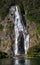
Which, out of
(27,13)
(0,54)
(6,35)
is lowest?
(0,54)

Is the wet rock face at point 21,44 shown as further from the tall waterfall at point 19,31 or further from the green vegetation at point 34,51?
the green vegetation at point 34,51

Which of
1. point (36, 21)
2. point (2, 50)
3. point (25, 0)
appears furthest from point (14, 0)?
point (2, 50)

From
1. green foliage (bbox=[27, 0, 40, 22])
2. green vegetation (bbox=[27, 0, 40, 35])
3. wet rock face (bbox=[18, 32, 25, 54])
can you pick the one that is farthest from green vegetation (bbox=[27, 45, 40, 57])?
green foliage (bbox=[27, 0, 40, 22])

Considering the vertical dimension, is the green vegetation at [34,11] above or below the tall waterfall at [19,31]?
above

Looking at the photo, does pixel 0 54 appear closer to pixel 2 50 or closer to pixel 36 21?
pixel 2 50

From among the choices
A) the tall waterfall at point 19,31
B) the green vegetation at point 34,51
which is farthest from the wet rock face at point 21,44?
the green vegetation at point 34,51

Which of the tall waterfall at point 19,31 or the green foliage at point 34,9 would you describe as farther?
the green foliage at point 34,9

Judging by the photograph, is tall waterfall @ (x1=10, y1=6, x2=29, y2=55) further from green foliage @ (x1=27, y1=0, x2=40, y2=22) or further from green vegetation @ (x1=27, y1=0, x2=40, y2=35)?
green foliage @ (x1=27, y1=0, x2=40, y2=22)

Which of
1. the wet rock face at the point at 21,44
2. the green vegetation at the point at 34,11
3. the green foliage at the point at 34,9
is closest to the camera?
the wet rock face at the point at 21,44

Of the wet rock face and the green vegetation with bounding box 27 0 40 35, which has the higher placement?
the green vegetation with bounding box 27 0 40 35

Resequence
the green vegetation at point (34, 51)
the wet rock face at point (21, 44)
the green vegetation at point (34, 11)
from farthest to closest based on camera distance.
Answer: the green vegetation at point (34, 11)
the wet rock face at point (21, 44)
the green vegetation at point (34, 51)

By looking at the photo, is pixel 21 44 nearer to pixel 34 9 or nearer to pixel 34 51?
pixel 34 51
